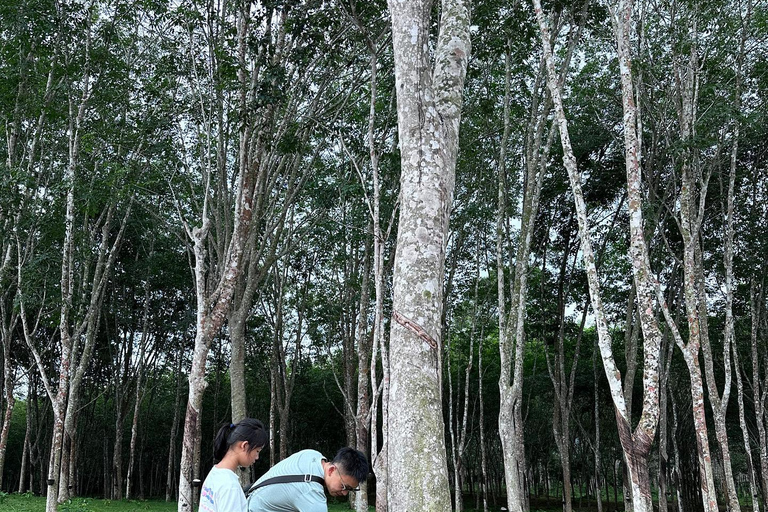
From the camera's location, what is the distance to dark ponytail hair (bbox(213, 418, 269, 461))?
3.14 meters

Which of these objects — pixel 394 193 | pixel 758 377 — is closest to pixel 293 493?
pixel 394 193

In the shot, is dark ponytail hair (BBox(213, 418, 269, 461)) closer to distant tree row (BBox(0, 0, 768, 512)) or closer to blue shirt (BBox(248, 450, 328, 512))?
blue shirt (BBox(248, 450, 328, 512))

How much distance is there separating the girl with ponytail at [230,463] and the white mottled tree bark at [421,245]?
1042 mm

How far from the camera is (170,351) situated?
24484 millimetres

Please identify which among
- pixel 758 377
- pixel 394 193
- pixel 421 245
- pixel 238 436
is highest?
pixel 394 193

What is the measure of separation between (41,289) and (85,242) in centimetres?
202

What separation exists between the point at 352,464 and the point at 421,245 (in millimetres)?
1547

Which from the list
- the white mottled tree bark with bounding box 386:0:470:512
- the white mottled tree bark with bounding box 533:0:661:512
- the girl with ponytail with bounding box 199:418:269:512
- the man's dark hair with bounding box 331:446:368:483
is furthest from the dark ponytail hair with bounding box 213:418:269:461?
the white mottled tree bark with bounding box 533:0:661:512

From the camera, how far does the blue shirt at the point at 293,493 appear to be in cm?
328

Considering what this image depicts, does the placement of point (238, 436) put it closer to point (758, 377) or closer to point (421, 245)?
point (421, 245)

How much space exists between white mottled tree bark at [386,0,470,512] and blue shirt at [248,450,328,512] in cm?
68

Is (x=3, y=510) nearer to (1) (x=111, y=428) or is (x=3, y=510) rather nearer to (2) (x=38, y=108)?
(2) (x=38, y=108)

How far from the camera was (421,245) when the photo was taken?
432cm

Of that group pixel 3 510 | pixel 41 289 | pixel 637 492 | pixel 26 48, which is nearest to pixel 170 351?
pixel 41 289
